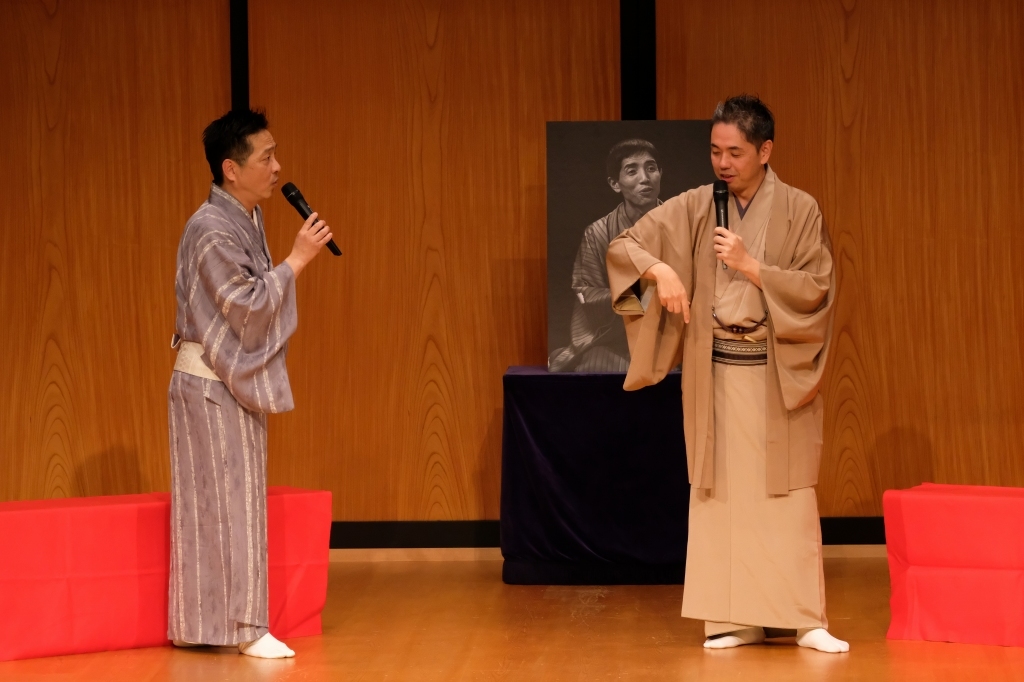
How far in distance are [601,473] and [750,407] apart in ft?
3.76

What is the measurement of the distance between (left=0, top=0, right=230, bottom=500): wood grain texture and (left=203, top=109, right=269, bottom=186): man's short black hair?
1.55 meters

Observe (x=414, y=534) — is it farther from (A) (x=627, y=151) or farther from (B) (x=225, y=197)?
(B) (x=225, y=197)

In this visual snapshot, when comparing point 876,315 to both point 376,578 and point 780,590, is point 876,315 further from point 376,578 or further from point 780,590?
point 376,578

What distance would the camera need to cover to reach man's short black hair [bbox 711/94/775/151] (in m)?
3.56

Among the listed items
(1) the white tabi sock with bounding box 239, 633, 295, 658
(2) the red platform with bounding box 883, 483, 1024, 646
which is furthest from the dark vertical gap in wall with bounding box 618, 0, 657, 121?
(1) the white tabi sock with bounding box 239, 633, 295, 658

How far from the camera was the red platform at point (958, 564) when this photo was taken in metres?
3.58

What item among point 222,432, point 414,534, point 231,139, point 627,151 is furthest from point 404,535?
point 231,139

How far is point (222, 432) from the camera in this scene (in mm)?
3609

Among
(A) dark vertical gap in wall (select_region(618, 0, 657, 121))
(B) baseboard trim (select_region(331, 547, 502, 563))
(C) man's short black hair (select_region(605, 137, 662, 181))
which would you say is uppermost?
(A) dark vertical gap in wall (select_region(618, 0, 657, 121))

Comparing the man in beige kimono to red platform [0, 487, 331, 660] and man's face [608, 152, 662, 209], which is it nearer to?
man's face [608, 152, 662, 209]

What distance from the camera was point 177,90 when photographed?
5184mm

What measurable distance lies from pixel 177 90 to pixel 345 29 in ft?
2.46

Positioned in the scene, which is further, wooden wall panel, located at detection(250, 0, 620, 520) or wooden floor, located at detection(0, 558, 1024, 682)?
wooden wall panel, located at detection(250, 0, 620, 520)

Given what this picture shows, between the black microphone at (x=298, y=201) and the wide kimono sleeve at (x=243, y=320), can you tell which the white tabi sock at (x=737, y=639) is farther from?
the black microphone at (x=298, y=201)
